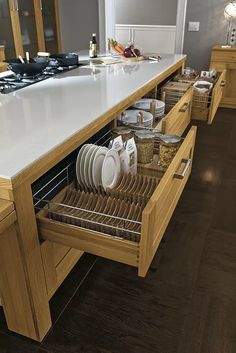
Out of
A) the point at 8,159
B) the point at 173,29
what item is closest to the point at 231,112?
the point at 173,29

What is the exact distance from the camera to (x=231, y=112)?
3.96 meters

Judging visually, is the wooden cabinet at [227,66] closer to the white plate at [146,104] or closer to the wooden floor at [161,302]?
the white plate at [146,104]

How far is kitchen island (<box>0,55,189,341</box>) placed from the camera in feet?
3.08

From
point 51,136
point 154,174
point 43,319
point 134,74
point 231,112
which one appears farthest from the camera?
point 231,112

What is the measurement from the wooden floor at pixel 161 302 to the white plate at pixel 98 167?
552mm

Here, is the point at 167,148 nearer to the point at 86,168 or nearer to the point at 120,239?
the point at 86,168

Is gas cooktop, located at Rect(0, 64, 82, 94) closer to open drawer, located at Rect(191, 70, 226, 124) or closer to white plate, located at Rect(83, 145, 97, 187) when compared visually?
white plate, located at Rect(83, 145, 97, 187)

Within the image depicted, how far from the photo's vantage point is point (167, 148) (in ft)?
4.54

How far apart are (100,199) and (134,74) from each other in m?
1.13

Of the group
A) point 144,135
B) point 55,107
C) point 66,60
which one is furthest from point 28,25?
point 144,135

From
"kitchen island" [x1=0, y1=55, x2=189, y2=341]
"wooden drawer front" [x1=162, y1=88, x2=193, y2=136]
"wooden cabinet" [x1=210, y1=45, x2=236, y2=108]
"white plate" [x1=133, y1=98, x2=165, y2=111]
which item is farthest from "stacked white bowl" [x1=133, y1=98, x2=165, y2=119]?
"wooden cabinet" [x1=210, y1=45, x2=236, y2=108]

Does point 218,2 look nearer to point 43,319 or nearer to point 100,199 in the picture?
point 100,199

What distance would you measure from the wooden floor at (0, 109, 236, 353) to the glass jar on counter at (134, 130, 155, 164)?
0.55 meters

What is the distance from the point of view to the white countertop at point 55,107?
100 centimetres
